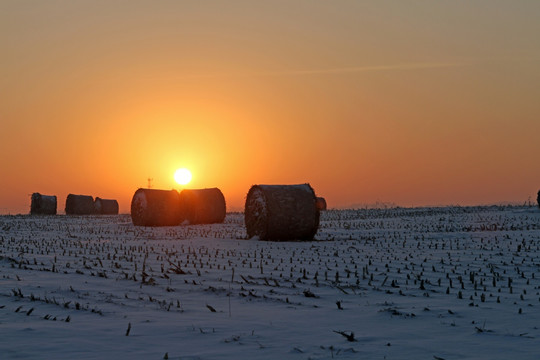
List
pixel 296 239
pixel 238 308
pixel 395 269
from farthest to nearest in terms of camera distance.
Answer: pixel 296 239 < pixel 395 269 < pixel 238 308

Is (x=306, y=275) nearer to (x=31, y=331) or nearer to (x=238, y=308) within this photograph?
(x=238, y=308)

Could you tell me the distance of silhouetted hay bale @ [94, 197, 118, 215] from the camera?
4903cm

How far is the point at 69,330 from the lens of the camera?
197 inches

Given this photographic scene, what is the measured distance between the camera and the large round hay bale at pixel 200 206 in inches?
1075

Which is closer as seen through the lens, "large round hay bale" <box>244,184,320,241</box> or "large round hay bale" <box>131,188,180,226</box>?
"large round hay bale" <box>244,184,320,241</box>

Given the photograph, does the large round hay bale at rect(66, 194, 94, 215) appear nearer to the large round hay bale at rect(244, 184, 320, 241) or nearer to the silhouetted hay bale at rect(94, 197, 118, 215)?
the silhouetted hay bale at rect(94, 197, 118, 215)

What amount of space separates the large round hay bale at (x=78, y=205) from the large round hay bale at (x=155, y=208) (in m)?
22.0

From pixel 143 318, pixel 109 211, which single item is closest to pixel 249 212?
pixel 143 318

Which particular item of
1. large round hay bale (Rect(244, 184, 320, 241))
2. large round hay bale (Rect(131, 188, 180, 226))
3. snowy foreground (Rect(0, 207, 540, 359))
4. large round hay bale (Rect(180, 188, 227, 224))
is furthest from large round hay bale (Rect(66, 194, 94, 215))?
snowy foreground (Rect(0, 207, 540, 359))

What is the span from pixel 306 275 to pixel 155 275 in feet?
7.75

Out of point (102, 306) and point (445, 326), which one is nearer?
point (445, 326)

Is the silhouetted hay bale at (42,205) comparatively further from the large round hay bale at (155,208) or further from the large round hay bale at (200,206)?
the large round hay bale at (200,206)

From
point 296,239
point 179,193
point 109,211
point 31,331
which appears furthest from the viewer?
point 109,211

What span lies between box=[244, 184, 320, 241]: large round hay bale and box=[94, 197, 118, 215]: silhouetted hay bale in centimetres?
3459
